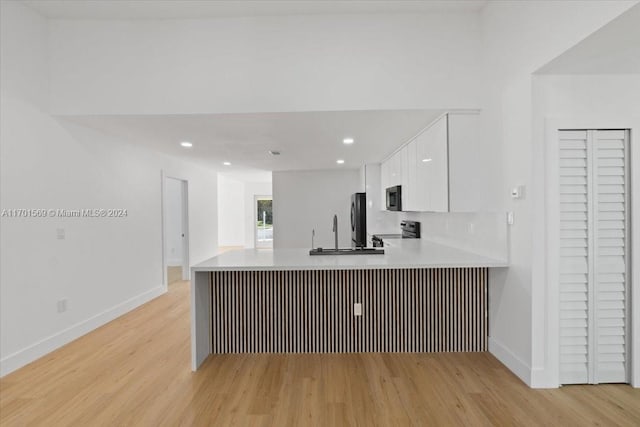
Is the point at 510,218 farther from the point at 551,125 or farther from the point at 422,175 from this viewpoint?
the point at 422,175

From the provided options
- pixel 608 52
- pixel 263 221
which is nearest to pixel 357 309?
pixel 608 52

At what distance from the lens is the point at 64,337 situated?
136 inches

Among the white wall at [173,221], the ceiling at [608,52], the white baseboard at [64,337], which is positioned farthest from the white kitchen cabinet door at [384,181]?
the white wall at [173,221]

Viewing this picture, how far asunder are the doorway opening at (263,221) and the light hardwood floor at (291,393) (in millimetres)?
7978

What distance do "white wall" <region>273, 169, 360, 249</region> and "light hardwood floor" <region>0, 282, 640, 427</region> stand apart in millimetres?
5092

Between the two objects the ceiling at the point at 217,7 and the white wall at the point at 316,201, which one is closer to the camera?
the ceiling at the point at 217,7

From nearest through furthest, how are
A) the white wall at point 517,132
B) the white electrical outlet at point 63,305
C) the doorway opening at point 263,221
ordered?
the white wall at point 517,132 → the white electrical outlet at point 63,305 → the doorway opening at point 263,221

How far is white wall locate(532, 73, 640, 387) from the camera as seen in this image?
8.13ft

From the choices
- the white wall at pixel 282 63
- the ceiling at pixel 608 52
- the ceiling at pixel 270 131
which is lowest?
the ceiling at pixel 270 131

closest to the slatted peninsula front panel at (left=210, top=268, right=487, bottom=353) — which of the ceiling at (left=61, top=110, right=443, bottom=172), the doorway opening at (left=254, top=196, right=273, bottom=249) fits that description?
the ceiling at (left=61, top=110, right=443, bottom=172)

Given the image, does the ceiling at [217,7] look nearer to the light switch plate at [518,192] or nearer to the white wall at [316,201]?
the light switch plate at [518,192]

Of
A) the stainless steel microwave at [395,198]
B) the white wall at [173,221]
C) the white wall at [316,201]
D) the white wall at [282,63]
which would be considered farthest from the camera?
the white wall at [173,221]

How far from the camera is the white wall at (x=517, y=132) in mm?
2361

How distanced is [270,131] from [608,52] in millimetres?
2838
